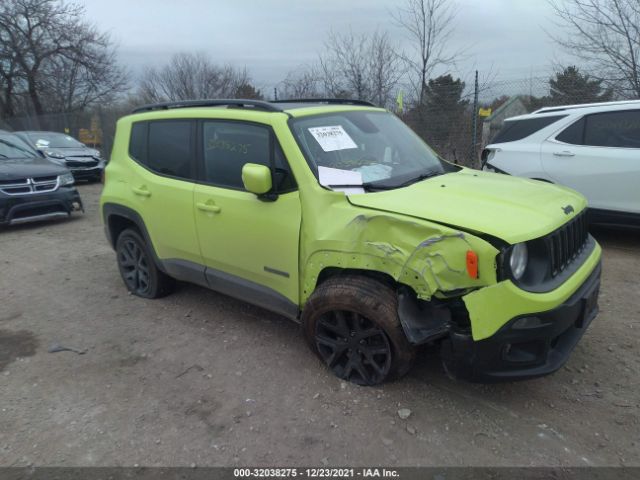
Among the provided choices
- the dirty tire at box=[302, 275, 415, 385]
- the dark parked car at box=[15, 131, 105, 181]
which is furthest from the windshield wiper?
the dark parked car at box=[15, 131, 105, 181]

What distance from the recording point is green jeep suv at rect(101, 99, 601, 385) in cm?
250

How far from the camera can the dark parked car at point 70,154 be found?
1222cm

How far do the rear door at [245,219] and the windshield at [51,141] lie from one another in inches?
432

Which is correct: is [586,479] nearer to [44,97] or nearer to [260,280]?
[260,280]

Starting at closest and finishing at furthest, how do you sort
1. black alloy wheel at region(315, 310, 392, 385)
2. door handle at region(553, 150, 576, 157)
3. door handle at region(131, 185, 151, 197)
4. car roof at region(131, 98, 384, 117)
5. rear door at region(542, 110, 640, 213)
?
black alloy wheel at region(315, 310, 392, 385)
car roof at region(131, 98, 384, 117)
door handle at region(131, 185, 151, 197)
rear door at region(542, 110, 640, 213)
door handle at region(553, 150, 576, 157)

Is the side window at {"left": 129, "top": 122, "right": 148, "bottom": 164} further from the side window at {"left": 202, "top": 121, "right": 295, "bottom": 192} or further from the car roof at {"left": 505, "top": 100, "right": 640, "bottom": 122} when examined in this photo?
the car roof at {"left": 505, "top": 100, "right": 640, "bottom": 122}

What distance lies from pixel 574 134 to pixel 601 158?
463 millimetres

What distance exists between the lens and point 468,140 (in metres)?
10.3

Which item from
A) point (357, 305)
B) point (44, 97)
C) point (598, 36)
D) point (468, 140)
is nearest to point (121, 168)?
point (357, 305)

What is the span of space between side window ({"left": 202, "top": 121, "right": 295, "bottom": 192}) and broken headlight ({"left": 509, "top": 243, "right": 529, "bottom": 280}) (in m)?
1.43

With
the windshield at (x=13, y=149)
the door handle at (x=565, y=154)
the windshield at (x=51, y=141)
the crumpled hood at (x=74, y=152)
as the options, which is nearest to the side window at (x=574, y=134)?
the door handle at (x=565, y=154)

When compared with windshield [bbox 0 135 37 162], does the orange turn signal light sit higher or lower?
lower

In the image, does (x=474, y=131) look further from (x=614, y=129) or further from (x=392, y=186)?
(x=392, y=186)

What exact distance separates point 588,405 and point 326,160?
2220mm
